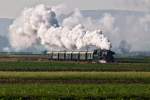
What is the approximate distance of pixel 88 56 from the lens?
15312cm

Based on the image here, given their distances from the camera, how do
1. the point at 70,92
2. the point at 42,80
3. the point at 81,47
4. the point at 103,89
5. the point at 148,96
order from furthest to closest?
the point at 81,47 → the point at 42,80 → the point at 103,89 → the point at 70,92 → the point at 148,96

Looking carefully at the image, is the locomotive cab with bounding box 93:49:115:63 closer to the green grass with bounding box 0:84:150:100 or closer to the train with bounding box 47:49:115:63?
the train with bounding box 47:49:115:63

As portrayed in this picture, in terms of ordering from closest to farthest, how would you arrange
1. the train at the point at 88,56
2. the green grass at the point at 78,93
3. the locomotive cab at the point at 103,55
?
the green grass at the point at 78,93 < the locomotive cab at the point at 103,55 < the train at the point at 88,56

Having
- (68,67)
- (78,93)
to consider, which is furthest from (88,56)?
(78,93)

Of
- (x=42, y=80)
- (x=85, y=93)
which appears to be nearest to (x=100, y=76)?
(x=42, y=80)

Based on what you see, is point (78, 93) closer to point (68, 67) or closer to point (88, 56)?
point (68, 67)

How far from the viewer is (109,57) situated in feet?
474

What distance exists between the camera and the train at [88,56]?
5659 inches

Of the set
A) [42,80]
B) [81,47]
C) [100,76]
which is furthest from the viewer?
[81,47]

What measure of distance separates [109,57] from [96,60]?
15.1 ft

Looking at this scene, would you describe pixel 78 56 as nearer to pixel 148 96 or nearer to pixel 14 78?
pixel 14 78

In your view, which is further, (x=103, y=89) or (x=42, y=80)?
(x=42, y=80)

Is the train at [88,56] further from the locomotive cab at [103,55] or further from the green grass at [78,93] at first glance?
the green grass at [78,93]

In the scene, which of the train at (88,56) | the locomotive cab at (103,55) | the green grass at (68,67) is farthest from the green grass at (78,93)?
the train at (88,56)
